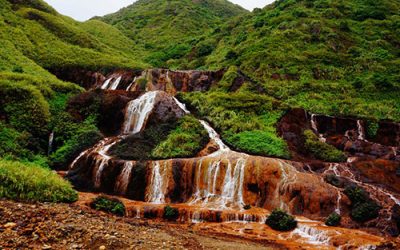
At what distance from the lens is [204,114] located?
3297cm

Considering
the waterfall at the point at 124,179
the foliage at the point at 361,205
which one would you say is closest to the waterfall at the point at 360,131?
the foliage at the point at 361,205

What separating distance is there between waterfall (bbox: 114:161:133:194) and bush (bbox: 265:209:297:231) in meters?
9.15

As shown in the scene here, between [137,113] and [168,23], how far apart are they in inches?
2435

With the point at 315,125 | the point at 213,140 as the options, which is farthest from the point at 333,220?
the point at 315,125

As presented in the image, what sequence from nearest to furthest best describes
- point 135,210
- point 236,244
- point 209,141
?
point 236,244
point 135,210
point 209,141

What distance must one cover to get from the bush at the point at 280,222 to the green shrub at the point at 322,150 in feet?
32.6

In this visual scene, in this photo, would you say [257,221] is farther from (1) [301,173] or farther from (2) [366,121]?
(2) [366,121]

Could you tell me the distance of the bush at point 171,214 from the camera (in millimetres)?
19016

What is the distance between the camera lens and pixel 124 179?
2347cm

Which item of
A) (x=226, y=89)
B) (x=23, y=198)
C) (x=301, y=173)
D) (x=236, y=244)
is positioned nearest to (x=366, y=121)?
(x=301, y=173)

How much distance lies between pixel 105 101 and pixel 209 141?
33.0ft

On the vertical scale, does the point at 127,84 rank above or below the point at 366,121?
above

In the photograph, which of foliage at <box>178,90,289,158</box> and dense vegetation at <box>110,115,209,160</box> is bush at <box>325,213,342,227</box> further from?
dense vegetation at <box>110,115,209,160</box>

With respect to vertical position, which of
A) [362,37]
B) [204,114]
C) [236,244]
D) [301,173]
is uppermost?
[362,37]
